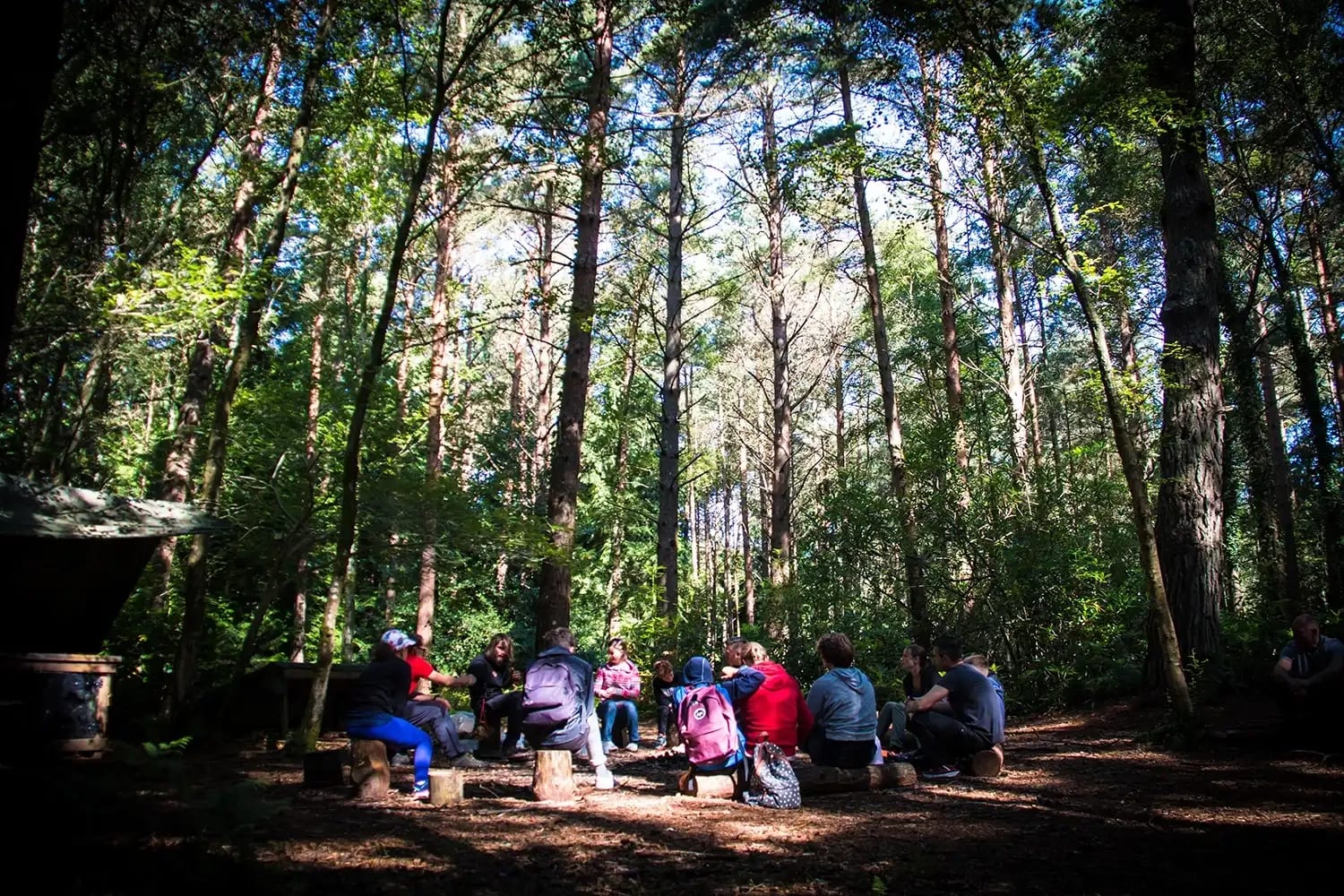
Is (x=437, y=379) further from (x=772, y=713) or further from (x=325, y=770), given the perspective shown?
(x=772, y=713)

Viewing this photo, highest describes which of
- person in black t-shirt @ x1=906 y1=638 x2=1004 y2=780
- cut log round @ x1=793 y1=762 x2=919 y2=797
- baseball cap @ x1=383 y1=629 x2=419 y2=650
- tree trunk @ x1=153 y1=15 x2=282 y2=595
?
tree trunk @ x1=153 y1=15 x2=282 y2=595

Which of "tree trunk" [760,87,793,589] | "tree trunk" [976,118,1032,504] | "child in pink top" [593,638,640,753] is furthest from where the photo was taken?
"tree trunk" [760,87,793,589]

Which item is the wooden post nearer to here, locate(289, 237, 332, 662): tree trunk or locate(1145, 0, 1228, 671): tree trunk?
locate(289, 237, 332, 662): tree trunk

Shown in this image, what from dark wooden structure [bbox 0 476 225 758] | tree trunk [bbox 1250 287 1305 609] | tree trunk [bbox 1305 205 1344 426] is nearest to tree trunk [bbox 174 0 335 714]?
dark wooden structure [bbox 0 476 225 758]

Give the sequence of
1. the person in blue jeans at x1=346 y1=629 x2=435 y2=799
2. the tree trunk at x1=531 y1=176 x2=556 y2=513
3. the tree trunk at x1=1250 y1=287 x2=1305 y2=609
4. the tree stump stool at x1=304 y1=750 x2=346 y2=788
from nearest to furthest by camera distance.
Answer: the person in blue jeans at x1=346 y1=629 x2=435 y2=799 → the tree stump stool at x1=304 y1=750 x2=346 y2=788 → the tree trunk at x1=1250 y1=287 x2=1305 y2=609 → the tree trunk at x1=531 y1=176 x2=556 y2=513

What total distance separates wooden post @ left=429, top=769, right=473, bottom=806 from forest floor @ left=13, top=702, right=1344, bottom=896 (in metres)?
0.11

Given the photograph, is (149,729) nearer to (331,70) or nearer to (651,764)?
(651,764)

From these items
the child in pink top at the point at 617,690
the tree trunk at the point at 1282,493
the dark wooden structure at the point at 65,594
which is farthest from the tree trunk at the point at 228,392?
the tree trunk at the point at 1282,493

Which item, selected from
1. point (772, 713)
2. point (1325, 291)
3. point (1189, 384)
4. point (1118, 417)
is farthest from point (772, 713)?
point (1325, 291)

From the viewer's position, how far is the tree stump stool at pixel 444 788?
17.5 feet

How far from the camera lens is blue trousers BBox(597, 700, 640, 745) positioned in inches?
377

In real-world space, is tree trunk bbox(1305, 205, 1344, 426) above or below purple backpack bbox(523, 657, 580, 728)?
above

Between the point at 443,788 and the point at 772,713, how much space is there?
2338 millimetres

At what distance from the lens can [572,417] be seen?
32.3ft
